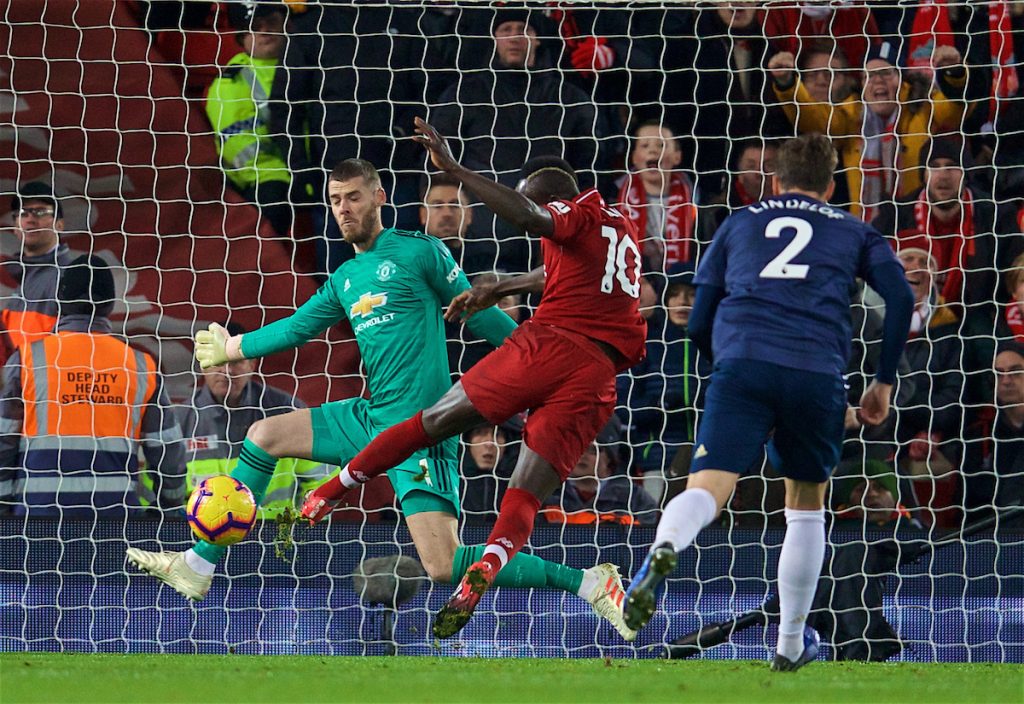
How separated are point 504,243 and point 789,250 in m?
3.47

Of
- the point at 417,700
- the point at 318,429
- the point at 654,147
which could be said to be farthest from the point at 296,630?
the point at 654,147

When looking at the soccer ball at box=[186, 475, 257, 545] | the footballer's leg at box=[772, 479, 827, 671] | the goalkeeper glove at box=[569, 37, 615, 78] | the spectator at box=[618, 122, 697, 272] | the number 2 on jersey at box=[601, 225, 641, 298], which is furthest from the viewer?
the goalkeeper glove at box=[569, 37, 615, 78]

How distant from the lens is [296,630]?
697 centimetres

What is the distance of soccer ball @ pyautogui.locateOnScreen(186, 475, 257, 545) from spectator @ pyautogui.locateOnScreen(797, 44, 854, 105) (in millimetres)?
4156

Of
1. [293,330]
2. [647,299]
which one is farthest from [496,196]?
[647,299]

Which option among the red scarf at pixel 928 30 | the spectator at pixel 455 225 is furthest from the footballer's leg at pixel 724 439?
the red scarf at pixel 928 30

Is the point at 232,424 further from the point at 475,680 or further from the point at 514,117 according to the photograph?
the point at 475,680

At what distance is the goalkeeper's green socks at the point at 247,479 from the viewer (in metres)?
6.19

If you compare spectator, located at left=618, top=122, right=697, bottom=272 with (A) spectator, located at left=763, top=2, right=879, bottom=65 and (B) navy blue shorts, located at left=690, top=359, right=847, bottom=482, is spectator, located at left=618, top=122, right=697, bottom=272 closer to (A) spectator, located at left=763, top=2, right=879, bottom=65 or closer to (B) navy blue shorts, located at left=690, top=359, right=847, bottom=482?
(A) spectator, located at left=763, top=2, right=879, bottom=65

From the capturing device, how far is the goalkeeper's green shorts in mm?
6078

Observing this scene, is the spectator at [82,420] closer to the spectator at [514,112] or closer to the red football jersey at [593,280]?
the spectator at [514,112]

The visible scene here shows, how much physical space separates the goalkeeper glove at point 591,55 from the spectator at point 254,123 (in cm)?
165

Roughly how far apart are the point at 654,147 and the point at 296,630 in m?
3.21

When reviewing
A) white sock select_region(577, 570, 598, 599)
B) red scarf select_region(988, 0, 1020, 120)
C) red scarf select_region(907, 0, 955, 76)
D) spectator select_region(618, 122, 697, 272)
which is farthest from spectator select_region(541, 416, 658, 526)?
red scarf select_region(988, 0, 1020, 120)
